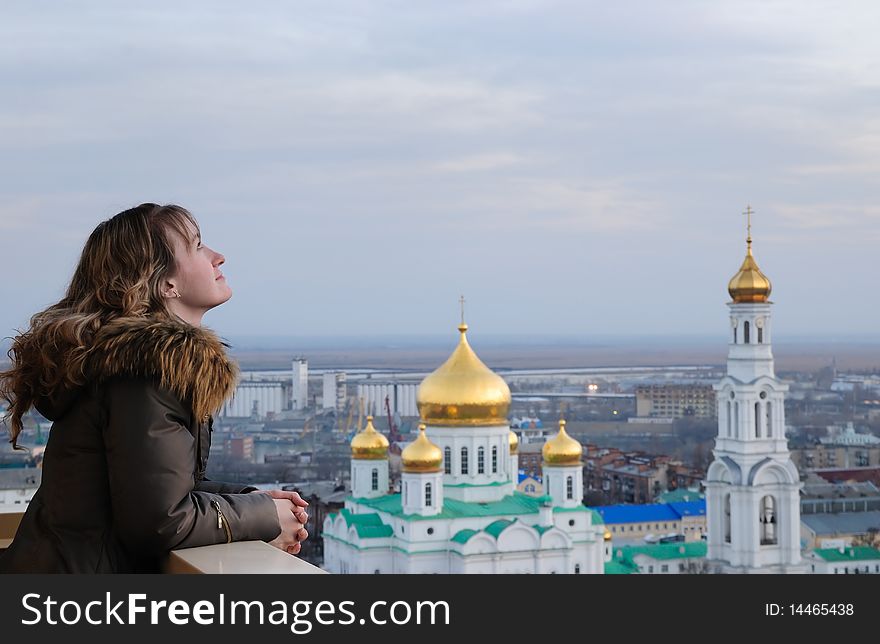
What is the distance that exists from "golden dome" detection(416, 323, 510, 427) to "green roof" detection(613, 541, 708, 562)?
2449mm

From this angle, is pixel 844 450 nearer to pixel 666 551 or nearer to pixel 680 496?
pixel 680 496

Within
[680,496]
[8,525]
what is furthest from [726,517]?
[8,525]

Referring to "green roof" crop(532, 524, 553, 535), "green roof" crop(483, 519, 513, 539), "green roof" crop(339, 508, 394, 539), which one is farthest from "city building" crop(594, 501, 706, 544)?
"green roof" crop(339, 508, 394, 539)

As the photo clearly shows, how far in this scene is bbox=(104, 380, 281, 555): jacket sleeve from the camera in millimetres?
1054

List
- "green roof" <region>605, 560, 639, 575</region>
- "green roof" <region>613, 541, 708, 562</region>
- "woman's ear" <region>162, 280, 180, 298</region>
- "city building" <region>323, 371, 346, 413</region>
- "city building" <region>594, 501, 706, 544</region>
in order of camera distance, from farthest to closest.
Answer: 1. "city building" <region>323, 371, 346, 413</region>
2. "city building" <region>594, 501, 706, 544</region>
3. "green roof" <region>613, 541, 708, 562</region>
4. "green roof" <region>605, 560, 639, 575</region>
5. "woman's ear" <region>162, 280, 180, 298</region>

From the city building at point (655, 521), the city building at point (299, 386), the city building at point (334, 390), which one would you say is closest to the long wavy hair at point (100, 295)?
the city building at point (655, 521)

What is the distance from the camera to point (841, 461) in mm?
20156

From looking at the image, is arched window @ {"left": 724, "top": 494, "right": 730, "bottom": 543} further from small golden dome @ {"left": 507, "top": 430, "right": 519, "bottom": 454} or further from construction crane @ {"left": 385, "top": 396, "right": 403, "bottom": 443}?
construction crane @ {"left": 385, "top": 396, "right": 403, "bottom": 443}

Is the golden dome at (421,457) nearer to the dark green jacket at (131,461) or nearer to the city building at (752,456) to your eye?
the city building at (752,456)

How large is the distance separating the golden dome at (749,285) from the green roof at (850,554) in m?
3.49

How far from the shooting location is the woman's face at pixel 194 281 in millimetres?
1180
